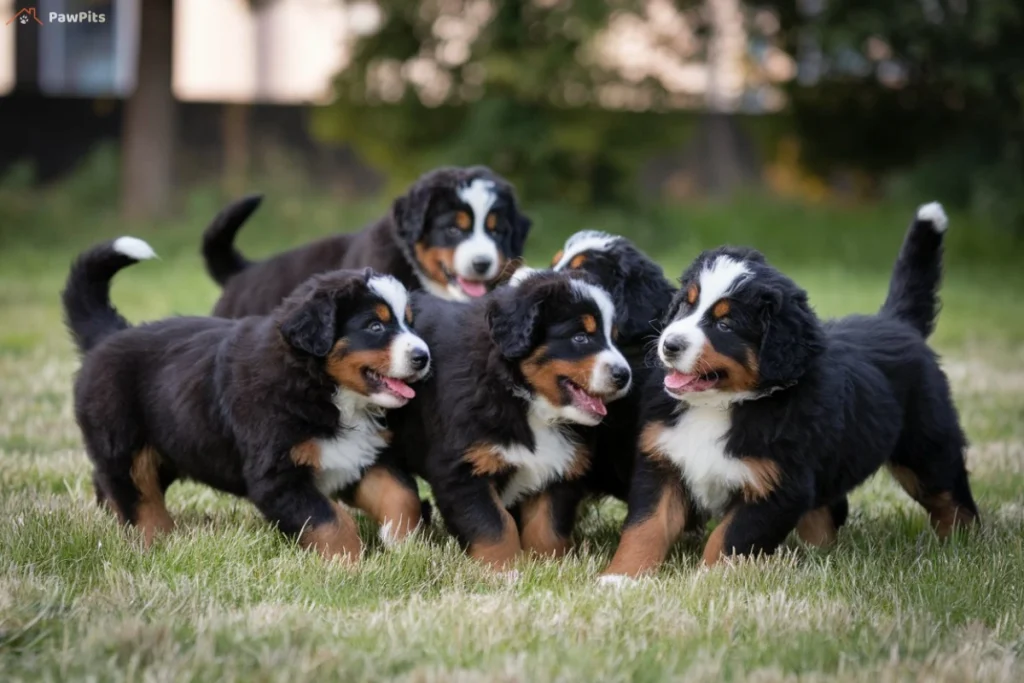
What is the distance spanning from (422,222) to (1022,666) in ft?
10.1

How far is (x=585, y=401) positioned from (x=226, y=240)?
2.46 m

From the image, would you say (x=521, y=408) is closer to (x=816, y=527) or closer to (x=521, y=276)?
(x=521, y=276)

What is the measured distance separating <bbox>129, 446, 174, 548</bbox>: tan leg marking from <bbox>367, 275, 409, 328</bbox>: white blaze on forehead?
3.08 feet

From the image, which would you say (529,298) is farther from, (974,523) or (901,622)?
(974,523)

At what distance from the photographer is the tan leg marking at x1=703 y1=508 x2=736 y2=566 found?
3.85m

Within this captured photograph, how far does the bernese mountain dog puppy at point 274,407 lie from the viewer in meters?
4.03

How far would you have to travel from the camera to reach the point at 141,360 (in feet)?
14.6

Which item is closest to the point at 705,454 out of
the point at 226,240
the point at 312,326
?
the point at 312,326

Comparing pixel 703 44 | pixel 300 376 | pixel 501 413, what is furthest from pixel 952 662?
pixel 703 44

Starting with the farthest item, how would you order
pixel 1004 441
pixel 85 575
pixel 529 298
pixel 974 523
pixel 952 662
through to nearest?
pixel 1004 441, pixel 974 523, pixel 529 298, pixel 85 575, pixel 952 662

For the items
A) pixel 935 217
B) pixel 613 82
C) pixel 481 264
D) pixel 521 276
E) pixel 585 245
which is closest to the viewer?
pixel 521 276

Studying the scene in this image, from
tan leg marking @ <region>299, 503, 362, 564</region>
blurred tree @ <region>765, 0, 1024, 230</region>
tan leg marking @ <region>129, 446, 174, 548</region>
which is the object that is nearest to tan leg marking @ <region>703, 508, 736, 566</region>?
tan leg marking @ <region>299, 503, 362, 564</region>

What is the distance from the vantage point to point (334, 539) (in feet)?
13.0

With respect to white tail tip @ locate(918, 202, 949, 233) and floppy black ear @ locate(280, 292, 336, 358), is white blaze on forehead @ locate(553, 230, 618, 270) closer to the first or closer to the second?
floppy black ear @ locate(280, 292, 336, 358)
